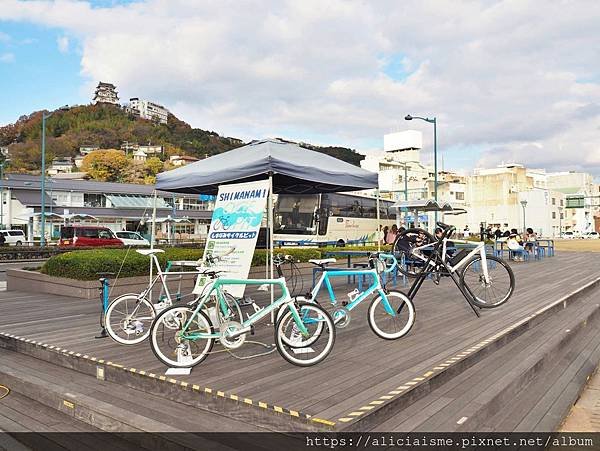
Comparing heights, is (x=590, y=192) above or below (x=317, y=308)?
above

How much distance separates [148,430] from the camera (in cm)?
351

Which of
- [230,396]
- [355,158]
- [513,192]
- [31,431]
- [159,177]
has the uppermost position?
[355,158]

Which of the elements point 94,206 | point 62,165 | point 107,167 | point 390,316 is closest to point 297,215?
point 390,316

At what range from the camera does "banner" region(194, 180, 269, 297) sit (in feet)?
19.0

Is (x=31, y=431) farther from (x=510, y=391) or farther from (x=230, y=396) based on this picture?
(x=510, y=391)

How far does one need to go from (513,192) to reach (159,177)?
279 ft

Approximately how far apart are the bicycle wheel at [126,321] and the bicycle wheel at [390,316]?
8.68 feet

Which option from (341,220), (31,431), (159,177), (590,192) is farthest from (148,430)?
(590,192)

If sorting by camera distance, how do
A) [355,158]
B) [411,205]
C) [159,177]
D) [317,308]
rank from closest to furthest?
[317,308]
[159,177]
[411,205]
[355,158]

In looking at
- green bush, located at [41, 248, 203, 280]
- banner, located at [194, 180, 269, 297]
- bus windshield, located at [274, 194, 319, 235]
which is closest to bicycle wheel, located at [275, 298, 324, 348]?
banner, located at [194, 180, 269, 297]

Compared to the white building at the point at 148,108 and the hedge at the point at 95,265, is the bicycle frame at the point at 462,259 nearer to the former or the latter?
the hedge at the point at 95,265

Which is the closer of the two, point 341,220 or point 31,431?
point 31,431

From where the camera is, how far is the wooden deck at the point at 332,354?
12.2ft

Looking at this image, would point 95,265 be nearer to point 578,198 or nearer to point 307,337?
point 307,337
